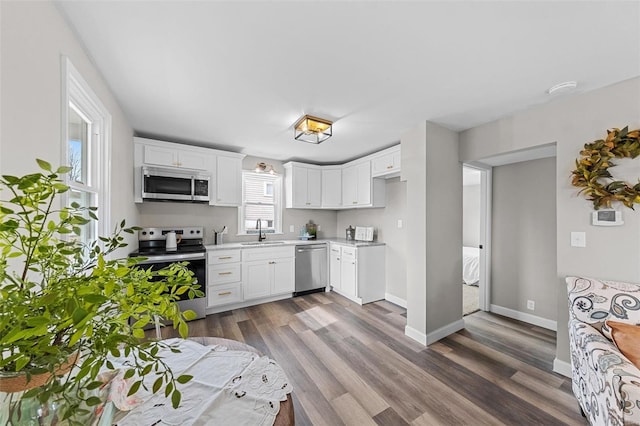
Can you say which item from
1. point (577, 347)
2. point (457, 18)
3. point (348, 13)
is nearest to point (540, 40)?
point (457, 18)

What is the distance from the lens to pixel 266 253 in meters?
3.82

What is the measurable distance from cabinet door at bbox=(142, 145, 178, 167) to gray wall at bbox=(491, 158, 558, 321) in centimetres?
→ 455

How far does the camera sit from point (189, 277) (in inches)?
26.4

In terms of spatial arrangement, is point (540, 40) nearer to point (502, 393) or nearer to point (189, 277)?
point (189, 277)

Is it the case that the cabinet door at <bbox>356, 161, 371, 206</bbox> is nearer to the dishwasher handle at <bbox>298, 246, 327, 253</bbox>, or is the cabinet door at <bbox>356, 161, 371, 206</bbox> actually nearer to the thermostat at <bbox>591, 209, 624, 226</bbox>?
the dishwasher handle at <bbox>298, 246, 327, 253</bbox>

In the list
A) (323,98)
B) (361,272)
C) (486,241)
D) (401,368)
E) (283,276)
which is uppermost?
(323,98)

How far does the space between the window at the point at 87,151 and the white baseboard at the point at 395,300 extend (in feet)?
12.1

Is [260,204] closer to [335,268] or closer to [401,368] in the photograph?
[335,268]

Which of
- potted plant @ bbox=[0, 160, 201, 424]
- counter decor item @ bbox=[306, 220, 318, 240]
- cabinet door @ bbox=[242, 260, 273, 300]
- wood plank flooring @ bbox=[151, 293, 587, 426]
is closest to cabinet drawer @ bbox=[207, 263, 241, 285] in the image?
cabinet door @ bbox=[242, 260, 273, 300]

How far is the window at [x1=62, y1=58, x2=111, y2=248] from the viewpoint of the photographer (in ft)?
5.28

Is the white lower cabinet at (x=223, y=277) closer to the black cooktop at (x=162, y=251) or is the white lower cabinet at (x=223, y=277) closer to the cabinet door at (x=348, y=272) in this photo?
the black cooktop at (x=162, y=251)


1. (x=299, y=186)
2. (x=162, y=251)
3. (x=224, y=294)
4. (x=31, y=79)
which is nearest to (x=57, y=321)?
(x=31, y=79)

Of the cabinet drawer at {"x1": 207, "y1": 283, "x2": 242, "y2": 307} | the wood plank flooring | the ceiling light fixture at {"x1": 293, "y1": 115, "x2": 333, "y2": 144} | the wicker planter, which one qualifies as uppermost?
the ceiling light fixture at {"x1": 293, "y1": 115, "x2": 333, "y2": 144}

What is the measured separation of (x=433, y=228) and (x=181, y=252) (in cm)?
307
